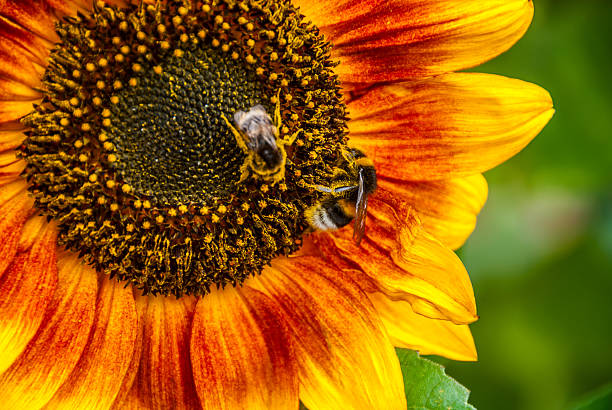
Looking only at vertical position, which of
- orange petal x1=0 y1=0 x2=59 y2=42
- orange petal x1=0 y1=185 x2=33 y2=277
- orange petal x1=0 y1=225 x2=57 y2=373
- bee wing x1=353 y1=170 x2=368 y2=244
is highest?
orange petal x1=0 y1=0 x2=59 y2=42

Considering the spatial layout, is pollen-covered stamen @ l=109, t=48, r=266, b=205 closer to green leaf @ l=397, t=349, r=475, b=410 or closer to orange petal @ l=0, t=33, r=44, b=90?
orange petal @ l=0, t=33, r=44, b=90

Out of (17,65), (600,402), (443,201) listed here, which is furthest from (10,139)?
(600,402)

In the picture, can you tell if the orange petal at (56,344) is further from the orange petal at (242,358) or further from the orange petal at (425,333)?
the orange petal at (425,333)

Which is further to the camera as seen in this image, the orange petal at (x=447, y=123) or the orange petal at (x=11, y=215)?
the orange petal at (x=447, y=123)

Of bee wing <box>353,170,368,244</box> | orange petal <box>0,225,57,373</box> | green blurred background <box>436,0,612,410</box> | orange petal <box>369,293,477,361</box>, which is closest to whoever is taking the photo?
orange petal <box>0,225,57,373</box>

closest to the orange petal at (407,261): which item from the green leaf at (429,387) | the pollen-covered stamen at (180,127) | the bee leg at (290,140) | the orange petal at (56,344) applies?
the green leaf at (429,387)

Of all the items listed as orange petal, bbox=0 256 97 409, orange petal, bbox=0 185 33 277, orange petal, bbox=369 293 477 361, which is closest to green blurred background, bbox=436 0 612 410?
orange petal, bbox=369 293 477 361
